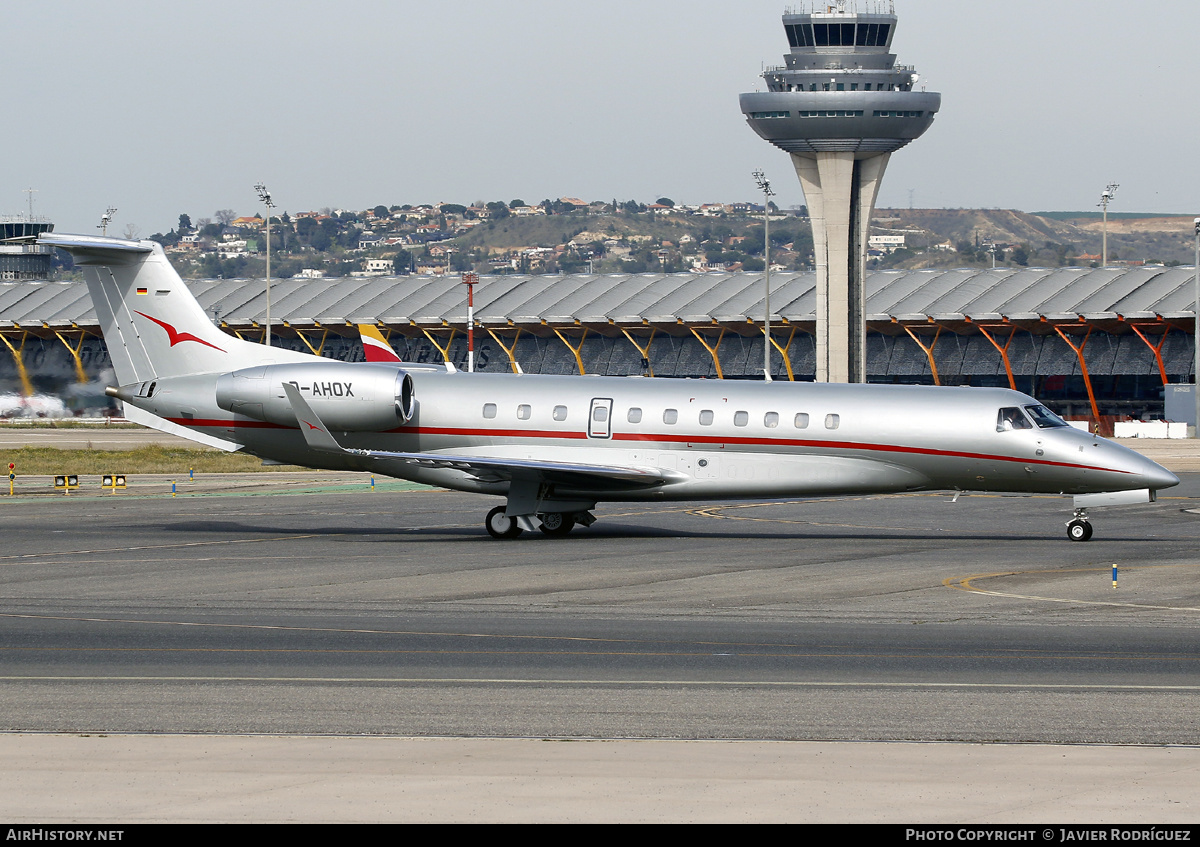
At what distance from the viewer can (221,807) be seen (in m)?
8.85

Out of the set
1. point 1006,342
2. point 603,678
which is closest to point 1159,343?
point 1006,342

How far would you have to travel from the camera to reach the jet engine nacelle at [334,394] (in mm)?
29438

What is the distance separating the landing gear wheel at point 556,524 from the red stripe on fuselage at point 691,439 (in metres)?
1.76

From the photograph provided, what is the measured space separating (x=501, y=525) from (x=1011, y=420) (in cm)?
1068

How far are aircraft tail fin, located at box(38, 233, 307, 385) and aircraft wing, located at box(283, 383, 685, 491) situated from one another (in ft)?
10.2

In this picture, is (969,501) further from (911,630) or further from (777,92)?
(777,92)

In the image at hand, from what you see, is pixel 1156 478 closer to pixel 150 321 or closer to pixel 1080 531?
pixel 1080 531

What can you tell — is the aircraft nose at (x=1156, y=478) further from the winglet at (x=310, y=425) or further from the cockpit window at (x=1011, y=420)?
the winglet at (x=310, y=425)

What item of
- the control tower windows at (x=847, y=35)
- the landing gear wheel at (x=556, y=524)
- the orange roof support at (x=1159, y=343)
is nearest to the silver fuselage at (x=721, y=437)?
the landing gear wheel at (x=556, y=524)

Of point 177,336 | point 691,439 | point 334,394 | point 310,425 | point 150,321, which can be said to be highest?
point 150,321

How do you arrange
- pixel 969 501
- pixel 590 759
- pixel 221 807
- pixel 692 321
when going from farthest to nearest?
pixel 692 321 → pixel 969 501 → pixel 590 759 → pixel 221 807

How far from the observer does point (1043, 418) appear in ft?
91.9

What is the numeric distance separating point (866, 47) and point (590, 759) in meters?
98.0
